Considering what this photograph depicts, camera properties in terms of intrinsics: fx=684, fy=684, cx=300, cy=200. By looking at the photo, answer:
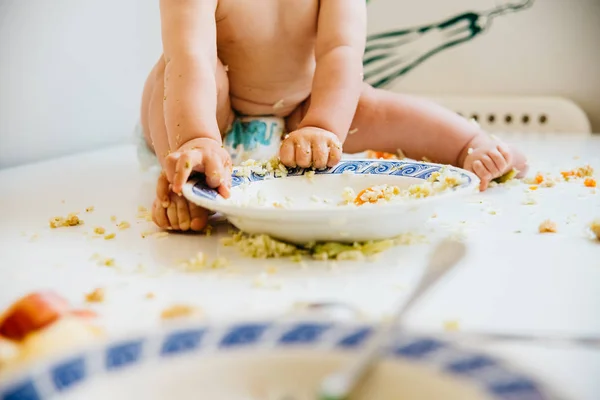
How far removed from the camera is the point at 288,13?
967 mm

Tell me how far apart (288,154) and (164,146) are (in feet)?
0.60

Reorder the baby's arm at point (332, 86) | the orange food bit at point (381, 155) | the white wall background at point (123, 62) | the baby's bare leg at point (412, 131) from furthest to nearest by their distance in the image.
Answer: the white wall background at point (123, 62), the orange food bit at point (381, 155), the baby's bare leg at point (412, 131), the baby's arm at point (332, 86)

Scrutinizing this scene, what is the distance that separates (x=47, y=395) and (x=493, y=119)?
152 cm

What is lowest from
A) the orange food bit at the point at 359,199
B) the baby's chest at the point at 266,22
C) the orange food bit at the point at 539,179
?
the orange food bit at the point at 539,179

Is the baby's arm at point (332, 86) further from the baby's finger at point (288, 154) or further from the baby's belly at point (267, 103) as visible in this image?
the baby's belly at point (267, 103)

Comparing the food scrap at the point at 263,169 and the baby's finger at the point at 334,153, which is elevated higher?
the baby's finger at the point at 334,153

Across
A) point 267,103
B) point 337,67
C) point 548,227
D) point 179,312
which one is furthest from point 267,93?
point 179,312

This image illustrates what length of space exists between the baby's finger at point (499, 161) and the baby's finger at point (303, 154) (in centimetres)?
28

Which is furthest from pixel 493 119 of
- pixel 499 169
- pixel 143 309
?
pixel 143 309

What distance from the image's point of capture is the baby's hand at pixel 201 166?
25.2 inches

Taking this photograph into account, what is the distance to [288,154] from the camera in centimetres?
75

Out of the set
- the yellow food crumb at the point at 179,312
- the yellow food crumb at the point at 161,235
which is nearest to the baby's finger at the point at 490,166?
the yellow food crumb at the point at 161,235

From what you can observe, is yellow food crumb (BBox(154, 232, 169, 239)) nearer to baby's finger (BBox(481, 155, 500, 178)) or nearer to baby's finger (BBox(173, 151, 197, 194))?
baby's finger (BBox(173, 151, 197, 194))

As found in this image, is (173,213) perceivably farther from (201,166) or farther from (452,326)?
(452,326)
